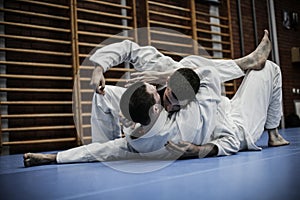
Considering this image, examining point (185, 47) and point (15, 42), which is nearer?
point (15, 42)

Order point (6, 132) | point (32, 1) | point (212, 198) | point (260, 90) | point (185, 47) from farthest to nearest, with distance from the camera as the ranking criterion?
point (185, 47), point (32, 1), point (6, 132), point (260, 90), point (212, 198)

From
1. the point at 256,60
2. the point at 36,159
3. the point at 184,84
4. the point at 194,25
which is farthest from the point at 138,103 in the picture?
the point at 194,25

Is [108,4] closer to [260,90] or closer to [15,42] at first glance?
[15,42]

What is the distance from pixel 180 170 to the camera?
1728 millimetres

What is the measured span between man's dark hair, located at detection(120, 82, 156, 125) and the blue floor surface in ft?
0.86

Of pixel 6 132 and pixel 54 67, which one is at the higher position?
pixel 54 67

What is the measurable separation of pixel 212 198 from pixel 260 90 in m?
1.55

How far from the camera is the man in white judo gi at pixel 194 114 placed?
2.04 m

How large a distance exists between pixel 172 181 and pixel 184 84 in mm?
695

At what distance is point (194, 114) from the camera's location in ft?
6.60

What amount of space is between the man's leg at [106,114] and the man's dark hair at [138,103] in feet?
1.09

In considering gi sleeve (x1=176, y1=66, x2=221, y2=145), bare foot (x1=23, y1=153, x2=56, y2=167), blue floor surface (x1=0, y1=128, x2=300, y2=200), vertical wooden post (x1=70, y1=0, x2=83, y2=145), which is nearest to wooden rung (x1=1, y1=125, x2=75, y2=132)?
vertical wooden post (x1=70, y1=0, x2=83, y2=145)

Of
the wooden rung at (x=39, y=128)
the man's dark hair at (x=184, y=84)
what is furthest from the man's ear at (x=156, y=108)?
the wooden rung at (x=39, y=128)

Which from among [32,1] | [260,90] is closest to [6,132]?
[32,1]
